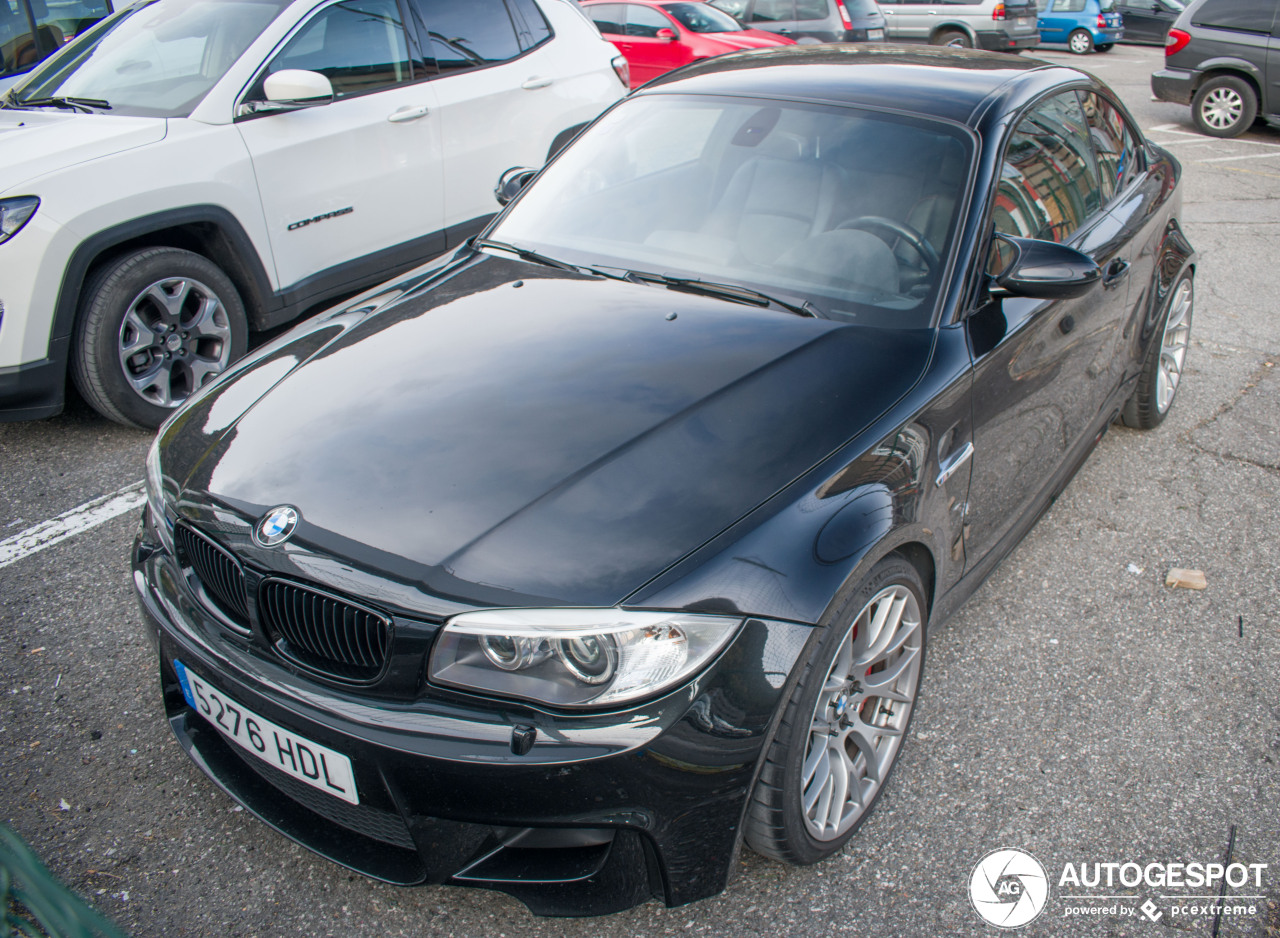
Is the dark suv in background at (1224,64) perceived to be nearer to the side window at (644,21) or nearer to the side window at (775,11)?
the side window at (775,11)

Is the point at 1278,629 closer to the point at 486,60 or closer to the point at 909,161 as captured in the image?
the point at 909,161

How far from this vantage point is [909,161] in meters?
2.66

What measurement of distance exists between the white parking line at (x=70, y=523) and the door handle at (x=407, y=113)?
2.14 m

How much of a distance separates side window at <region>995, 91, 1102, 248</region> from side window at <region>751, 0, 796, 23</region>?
1126 centimetres

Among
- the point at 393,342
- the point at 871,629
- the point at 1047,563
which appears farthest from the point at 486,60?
the point at 871,629

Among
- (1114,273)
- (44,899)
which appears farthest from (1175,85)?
(44,899)

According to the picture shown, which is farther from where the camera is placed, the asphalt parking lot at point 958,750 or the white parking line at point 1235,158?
the white parking line at point 1235,158

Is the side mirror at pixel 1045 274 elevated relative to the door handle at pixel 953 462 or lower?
elevated

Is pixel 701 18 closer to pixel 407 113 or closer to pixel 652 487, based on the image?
pixel 407 113

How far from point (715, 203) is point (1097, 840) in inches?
75.6

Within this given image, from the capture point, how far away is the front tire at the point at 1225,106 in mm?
10664

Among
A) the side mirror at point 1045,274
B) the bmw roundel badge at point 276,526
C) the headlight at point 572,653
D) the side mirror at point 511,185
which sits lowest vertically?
the headlight at point 572,653

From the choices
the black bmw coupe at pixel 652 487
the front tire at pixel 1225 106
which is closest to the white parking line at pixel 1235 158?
the front tire at pixel 1225 106

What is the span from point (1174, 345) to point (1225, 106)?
8499 mm
